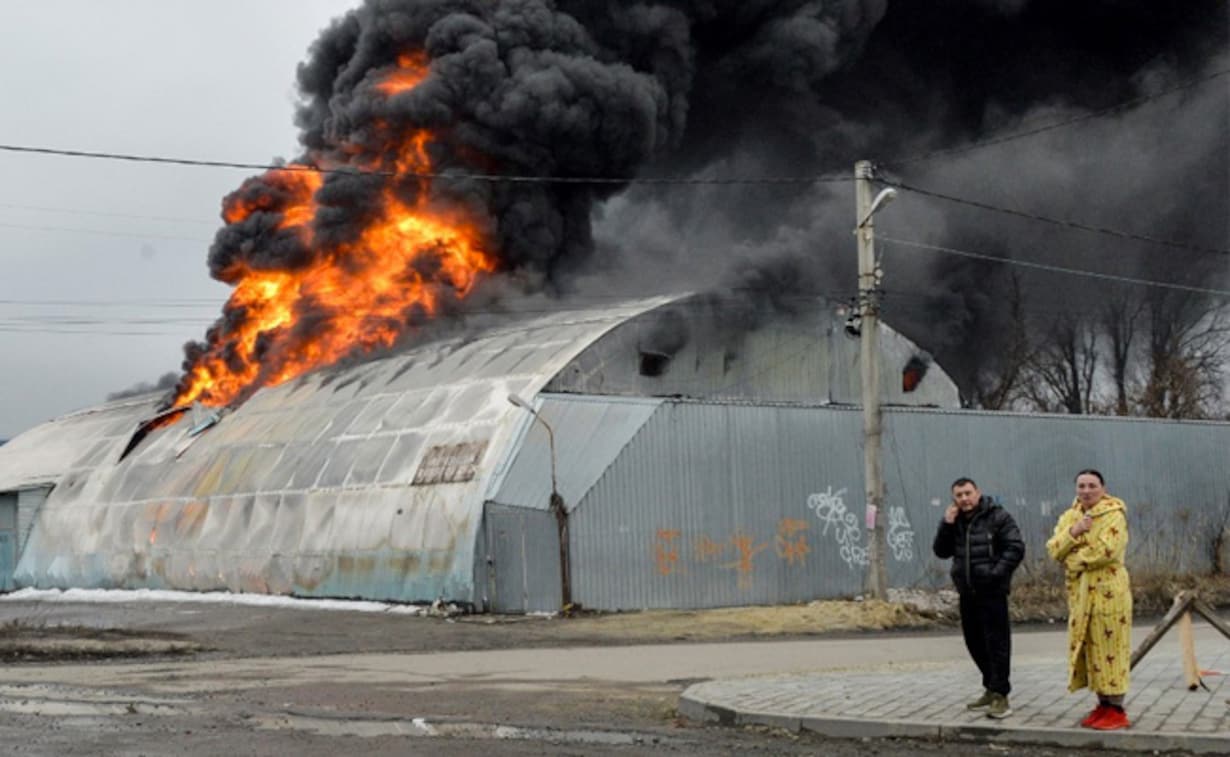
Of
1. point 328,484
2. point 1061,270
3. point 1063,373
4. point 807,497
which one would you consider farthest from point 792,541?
point 1063,373

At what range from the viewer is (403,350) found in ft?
121

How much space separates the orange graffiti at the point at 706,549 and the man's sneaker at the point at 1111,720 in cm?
1824

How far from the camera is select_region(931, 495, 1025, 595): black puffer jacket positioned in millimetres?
10211

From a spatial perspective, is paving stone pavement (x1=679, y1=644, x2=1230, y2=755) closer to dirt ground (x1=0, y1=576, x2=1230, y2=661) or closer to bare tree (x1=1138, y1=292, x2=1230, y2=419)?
dirt ground (x1=0, y1=576, x2=1230, y2=661)

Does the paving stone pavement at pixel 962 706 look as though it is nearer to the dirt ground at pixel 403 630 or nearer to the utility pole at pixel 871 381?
the dirt ground at pixel 403 630

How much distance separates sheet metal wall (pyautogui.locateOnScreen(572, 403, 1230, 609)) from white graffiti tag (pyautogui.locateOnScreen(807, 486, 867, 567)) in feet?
0.09

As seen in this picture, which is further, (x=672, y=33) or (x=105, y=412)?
(x=105, y=412)

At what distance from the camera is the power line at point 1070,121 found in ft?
120

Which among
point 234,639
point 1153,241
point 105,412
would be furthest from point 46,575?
point 1153,241

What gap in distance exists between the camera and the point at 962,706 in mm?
10727

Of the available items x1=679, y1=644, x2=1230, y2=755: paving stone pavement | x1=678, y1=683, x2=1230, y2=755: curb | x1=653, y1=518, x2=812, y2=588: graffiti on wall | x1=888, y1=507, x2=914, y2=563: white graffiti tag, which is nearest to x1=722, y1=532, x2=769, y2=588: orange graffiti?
x1=653, y1=518, x2=812, y2=588: graffiti on wall

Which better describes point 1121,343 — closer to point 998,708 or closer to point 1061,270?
point 1061,270

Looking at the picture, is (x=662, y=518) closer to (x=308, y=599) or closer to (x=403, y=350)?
(x=308, y=599)

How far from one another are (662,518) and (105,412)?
29788mm
